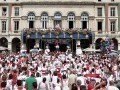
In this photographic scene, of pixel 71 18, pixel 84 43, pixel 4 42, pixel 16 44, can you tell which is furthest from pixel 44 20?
pixel 4 42

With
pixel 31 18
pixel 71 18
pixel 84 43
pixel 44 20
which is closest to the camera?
pixel 84 43

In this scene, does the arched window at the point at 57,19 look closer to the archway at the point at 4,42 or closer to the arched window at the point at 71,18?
the arched window at the point at 71,18

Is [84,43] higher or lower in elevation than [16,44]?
higher

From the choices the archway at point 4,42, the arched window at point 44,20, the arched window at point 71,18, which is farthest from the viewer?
the archway at point 4,42

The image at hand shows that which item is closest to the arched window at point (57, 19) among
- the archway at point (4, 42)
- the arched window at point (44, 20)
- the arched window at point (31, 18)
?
the arched window at point (44, 20)

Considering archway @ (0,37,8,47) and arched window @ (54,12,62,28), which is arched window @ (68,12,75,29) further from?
archway @ (0,37,8,47)

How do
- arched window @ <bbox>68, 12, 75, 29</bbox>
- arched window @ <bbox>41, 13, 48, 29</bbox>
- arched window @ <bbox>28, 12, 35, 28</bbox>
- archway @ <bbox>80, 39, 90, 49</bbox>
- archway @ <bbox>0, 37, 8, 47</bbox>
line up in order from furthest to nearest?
archway @ <bbox>0, 37, 8, 47</bbox> < arched window @ <bbox>68, 12, 75, 29</bbox> < arched window @ <bbox>41, 13, 48, 29</bbox> < arched window @ <bbox>28, 12, 35, 28</bbox> < archway @ <bbox>80, 39, 90, 49</bbox>

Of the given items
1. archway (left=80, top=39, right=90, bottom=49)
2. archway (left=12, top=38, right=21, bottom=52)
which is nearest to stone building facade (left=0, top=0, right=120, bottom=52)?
archway (left=12, top=38, right=21, bottom=52)

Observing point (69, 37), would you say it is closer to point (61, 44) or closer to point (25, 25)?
point (61, 44)

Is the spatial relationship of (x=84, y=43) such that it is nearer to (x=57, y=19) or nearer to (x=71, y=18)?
(x=71, y=18)

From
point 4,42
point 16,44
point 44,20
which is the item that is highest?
point 44,20

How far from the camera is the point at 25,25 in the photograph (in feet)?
242

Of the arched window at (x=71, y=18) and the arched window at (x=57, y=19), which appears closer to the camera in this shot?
the arched window at (x=57, y=19)

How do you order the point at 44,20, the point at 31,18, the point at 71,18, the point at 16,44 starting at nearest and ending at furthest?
the point at 31,18 < the point at 44,20 < the point at 71,18 < the point at 16,44
